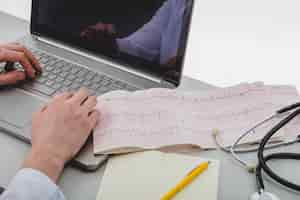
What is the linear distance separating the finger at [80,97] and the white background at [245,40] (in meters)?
0.44

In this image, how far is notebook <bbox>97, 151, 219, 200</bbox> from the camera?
74 centimetres

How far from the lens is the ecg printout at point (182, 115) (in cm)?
83

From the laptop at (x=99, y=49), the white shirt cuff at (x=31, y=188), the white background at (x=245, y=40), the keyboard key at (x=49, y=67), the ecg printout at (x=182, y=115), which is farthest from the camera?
the white background at (x=245, y=40)

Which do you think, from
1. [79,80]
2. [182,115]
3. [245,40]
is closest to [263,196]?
[182,115]

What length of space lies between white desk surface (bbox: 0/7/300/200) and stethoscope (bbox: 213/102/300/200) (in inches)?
0.4

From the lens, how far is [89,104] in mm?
879

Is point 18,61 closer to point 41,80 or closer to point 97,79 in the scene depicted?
point 41,80

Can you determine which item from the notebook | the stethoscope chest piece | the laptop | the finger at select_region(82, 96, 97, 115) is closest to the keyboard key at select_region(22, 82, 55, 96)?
the laptop

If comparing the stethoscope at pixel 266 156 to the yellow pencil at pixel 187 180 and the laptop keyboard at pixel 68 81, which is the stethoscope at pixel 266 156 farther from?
the laptop keyboard at pixel 68 81

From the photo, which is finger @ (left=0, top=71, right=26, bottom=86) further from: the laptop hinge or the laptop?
the laptop hinge

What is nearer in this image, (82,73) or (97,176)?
(97,176)

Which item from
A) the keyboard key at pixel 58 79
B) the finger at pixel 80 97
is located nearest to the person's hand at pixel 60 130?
the finger at pixel 80 97

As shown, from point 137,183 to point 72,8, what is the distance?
1.53 ft

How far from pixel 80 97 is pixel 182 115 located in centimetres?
19
